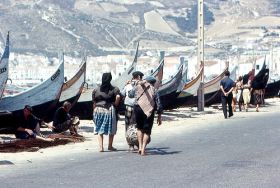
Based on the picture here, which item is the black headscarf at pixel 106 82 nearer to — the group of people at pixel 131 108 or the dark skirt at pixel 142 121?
the group of people at pixel 131 108

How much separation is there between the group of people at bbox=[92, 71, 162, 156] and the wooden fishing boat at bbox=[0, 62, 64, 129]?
142 inches

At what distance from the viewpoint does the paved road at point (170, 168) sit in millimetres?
10859

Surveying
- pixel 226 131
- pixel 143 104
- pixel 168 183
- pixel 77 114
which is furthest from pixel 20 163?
pixel 77 114

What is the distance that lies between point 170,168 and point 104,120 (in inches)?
113

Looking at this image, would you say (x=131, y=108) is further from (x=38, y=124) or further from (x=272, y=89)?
(x=272, y=89)

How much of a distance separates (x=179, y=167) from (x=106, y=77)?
9.62 ft

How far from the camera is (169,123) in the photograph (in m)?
24.2

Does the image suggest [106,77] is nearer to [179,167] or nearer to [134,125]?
[134,125]

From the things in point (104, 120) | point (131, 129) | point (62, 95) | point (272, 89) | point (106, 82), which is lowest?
point (272, 89)

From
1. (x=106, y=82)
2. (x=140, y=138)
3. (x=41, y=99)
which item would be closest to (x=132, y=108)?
(x=106, y=82)

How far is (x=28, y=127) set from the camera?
56.7 feet

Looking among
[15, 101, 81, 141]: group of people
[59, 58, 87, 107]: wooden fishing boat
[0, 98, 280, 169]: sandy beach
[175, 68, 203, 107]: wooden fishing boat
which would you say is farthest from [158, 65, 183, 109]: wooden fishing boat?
[15, 101, 81, 141]: group of people

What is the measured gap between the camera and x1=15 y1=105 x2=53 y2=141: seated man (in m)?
16.8

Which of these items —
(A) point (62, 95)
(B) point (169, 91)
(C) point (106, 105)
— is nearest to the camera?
(C) point (106, 105)
